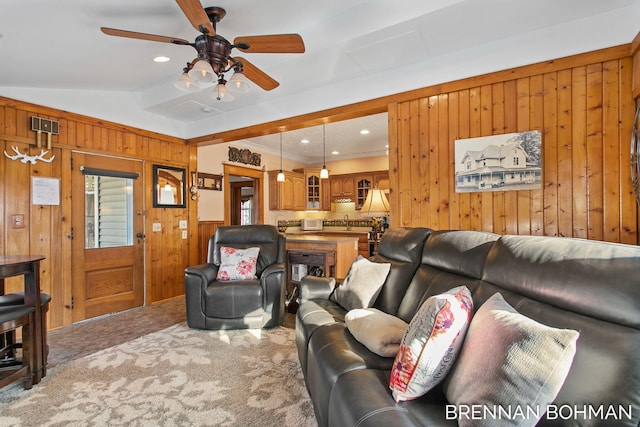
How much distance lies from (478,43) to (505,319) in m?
2.49

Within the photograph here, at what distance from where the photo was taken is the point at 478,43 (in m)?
2.66

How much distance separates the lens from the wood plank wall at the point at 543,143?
2.27 m

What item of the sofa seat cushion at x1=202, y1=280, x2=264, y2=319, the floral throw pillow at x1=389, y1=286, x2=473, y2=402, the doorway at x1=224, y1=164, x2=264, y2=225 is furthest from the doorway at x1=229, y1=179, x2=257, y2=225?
the floral throw pillow at x1=389, y1=286, x2=473, y2=402

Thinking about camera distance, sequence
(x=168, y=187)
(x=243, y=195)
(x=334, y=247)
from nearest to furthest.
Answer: (x=334, y=247), (x=168, y=187), (x=243, y=195)

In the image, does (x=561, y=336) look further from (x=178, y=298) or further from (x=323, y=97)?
(x=178, y=298)

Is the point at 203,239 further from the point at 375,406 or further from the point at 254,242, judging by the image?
the point at 375,406

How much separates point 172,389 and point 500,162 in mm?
3015

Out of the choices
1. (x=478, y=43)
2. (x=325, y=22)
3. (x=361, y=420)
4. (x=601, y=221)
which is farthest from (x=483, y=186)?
(x=361, y=420)

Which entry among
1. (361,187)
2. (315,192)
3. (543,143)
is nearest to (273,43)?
(543,143)

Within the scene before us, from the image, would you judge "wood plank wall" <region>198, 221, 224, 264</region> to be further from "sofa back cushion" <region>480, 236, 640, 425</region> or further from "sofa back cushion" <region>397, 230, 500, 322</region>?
"sofa back cushion" <region>480, 236, 640, 425</region>

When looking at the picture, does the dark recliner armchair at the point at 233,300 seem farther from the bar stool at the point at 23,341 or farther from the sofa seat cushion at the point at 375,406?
the sofa seat cushion at the point at 375,406

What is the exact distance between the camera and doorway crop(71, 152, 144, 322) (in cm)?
365

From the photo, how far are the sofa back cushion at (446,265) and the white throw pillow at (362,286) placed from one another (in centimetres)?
23

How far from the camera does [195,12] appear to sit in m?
1.77
